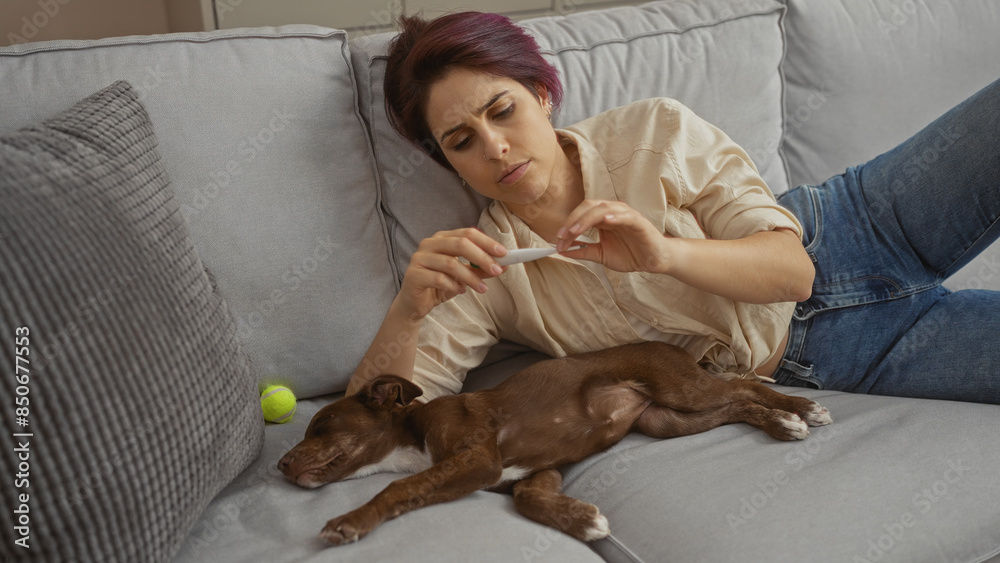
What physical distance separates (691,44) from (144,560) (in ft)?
6.11

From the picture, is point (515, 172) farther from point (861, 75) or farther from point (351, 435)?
point (861, 75)

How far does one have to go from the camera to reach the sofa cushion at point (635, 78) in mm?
1885

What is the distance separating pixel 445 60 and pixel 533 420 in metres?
0.81

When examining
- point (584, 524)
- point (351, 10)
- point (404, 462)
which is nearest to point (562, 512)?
point (584, 524)

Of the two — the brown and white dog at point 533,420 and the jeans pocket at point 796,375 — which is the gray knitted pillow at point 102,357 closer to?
the brown and white dog at point 533,420

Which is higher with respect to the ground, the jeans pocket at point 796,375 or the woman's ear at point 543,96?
the woman's ear at point 543,96

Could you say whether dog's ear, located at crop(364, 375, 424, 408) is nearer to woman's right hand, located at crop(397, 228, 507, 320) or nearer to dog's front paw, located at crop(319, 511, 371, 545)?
woman's right hand, located at crop(397, 228, 507, 320)

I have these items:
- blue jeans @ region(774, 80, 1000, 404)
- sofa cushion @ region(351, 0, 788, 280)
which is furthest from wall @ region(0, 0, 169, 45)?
blue jeans @ region(774, 80, 1000, 404)

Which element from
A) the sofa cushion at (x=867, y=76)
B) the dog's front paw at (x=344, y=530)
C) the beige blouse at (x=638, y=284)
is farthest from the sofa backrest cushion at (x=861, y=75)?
the dog's front paw at (x=344, y=530)

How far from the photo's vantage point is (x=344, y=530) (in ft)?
3.99

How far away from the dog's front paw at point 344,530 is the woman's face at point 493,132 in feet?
2.57

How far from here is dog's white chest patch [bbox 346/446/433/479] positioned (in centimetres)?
156

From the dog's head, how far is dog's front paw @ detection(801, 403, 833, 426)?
32.3 inches

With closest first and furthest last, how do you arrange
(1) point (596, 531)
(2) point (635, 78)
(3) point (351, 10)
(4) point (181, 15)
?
1. (1) point (596, 531)
2. (2) point (635, 78)
3. (4) point (181, 15)
4. (3) point (351, 10)
